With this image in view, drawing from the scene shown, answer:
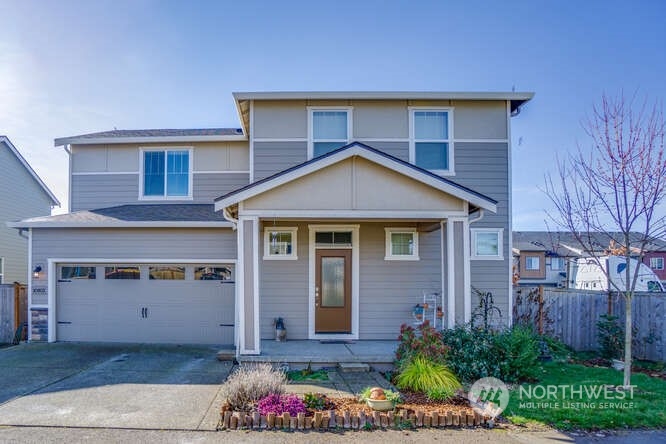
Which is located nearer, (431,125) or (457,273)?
(457,273)

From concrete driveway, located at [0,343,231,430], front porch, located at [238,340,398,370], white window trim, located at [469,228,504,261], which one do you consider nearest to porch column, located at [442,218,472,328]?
front porch, located at [238,340,398,370]

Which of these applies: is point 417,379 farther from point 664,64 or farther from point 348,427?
point 664,64

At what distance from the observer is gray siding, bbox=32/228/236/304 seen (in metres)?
9.35

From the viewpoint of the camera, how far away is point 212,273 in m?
9.48

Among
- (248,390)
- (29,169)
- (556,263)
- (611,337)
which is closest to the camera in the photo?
(248,390)

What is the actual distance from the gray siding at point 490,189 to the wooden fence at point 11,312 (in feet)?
36.8

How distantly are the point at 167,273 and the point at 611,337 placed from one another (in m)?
10.1

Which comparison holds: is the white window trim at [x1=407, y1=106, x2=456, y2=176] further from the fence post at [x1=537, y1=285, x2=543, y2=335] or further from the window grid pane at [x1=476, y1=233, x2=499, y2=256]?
the fence post at [x1=537, y1=285, x2=543, y2=335]

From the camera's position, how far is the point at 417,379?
5.81 meters

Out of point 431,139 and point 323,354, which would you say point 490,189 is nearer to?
point 431,139

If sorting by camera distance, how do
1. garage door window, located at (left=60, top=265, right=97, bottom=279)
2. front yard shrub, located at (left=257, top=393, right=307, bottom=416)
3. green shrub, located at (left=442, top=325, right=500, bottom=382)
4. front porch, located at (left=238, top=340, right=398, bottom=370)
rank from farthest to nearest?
garage door window, located at (left=60, top=265, right=97, bottom=279)
front porch, located at (left=238, top=340, right=398, bottom=370)
green shrub, located at (left=442, top=325, right=500, bottom=382)
front yard shrub, located at (left=257, top=393, right=307, bottom=416)

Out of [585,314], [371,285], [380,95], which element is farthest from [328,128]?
[585,314]

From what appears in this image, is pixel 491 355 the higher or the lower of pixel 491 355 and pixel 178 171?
the lower

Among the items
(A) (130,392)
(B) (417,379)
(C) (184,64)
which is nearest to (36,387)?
(A) (130,392)
